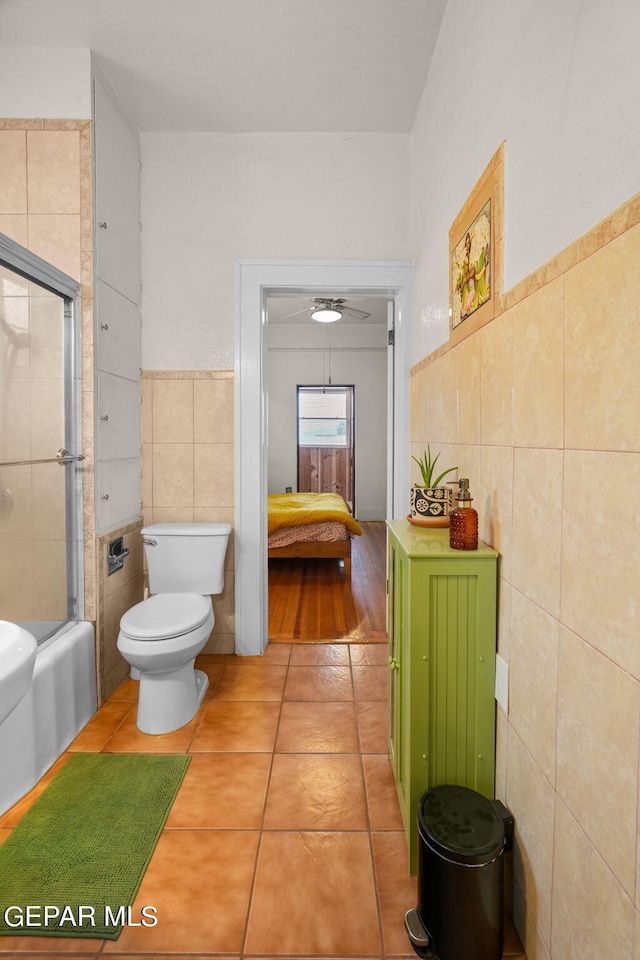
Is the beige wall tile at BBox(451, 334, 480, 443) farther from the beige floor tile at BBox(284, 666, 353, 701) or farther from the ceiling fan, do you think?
the ceiling fan

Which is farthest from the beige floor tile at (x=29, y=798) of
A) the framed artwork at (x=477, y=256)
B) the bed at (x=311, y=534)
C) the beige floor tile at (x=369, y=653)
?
the bed at (x=311, y=534)

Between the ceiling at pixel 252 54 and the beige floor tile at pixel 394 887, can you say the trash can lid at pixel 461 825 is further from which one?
the ceiling at pixel 252 54

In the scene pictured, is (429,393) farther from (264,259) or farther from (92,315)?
(92,315)

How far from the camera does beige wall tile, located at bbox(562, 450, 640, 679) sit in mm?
759

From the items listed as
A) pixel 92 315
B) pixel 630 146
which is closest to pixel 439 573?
pixel 630 146

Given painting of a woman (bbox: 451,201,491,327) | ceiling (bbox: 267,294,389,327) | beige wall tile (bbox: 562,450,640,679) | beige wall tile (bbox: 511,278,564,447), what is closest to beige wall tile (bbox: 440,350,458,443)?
painting of a woman (bbox: 451,201,491,327)

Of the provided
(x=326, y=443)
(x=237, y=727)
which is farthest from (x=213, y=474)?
(x=326, y=443)

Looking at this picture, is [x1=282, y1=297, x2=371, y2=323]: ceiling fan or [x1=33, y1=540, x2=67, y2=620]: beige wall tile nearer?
[x1=33, y1=540, x2=67, y2=620]: beige wall tile

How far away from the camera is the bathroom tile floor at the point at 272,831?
1.18 m

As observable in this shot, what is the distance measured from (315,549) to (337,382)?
10.9 ft

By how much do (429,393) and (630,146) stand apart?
141 cm

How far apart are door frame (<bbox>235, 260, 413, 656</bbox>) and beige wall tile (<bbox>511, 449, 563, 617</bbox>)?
4.67 feet

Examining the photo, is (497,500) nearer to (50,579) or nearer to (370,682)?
(370,682)

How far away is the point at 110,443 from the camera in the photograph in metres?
2.33
